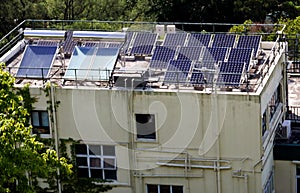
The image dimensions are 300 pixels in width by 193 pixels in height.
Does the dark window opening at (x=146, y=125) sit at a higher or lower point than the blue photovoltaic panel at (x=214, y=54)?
lower

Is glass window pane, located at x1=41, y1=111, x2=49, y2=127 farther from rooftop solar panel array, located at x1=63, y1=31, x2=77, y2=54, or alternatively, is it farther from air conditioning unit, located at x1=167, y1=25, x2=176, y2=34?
air conditioning unit, located at x1=167, y1=25, x2=176, y2=34

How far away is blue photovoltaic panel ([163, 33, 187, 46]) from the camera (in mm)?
36969

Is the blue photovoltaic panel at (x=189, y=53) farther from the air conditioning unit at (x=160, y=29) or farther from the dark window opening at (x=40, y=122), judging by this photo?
the dark window opening at (x=40, y=122)

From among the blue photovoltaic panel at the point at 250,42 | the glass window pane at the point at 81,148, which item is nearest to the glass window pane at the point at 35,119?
the glass window pane at the point at 81,148

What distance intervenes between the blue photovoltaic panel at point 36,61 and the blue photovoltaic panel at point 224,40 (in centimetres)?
755

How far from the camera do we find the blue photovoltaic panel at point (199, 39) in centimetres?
3678

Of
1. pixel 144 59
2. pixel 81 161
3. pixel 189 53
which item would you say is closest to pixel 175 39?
pixel 189 53

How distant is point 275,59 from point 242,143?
534 cm

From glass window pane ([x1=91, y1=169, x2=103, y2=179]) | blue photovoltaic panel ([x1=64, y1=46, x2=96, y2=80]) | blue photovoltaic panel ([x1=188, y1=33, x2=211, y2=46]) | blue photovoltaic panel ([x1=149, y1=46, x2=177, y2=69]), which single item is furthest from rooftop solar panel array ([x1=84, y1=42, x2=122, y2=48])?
glass window pane ([x1=91, y1=169, x2=103, y2=179])

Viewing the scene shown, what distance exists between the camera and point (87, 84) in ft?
116

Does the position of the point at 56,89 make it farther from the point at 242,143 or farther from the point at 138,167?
the point at 242,143

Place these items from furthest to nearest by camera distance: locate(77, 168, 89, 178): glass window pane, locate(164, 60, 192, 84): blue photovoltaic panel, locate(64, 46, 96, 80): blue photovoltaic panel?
locate(77, 168, 89, 178): glass window pane, locate(64, 46, 96, 80): blue photovoltaic panel, locate(164, 60, 192, 84): blue photovoltaic panel

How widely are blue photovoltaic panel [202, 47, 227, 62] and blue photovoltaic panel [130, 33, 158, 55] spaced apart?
3.03m

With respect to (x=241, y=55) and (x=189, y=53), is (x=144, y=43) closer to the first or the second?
(x=189, y=53)
